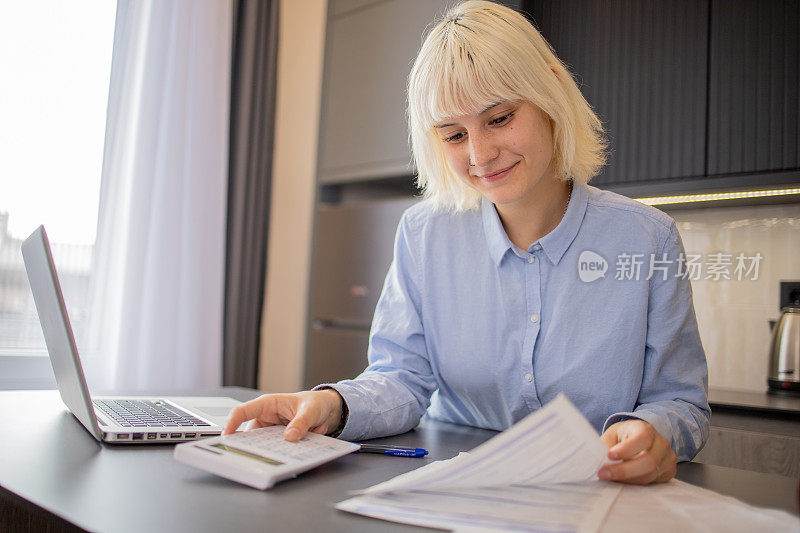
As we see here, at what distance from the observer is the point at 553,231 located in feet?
3.51

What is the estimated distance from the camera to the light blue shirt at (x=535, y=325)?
99 centimetres

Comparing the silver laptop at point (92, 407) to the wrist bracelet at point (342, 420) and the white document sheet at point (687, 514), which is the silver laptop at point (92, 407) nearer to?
the wrist bracelet at point (342, 420)

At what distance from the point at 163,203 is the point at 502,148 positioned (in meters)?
1.83

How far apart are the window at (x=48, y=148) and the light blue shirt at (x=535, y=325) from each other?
5.20ft

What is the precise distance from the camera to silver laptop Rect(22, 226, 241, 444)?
0.73 m

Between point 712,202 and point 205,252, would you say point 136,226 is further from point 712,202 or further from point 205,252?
point 712,202

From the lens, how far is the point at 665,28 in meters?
1.86

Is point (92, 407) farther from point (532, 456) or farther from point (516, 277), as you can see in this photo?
point (516, 277)

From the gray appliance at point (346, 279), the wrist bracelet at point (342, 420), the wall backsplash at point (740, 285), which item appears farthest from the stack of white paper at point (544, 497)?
the gray appliance at point (346, 279)

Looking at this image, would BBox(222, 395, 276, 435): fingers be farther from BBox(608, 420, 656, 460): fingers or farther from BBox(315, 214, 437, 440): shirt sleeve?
BBox(608, 420, 656, 460): fingers

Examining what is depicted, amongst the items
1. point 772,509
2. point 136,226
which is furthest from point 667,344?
point 136,226

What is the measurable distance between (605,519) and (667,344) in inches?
20.5

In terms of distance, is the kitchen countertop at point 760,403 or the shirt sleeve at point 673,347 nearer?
the shirt sleeve at point 673,347

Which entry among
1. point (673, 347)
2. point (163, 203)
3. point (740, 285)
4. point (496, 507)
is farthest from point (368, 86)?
point (496, 507)
